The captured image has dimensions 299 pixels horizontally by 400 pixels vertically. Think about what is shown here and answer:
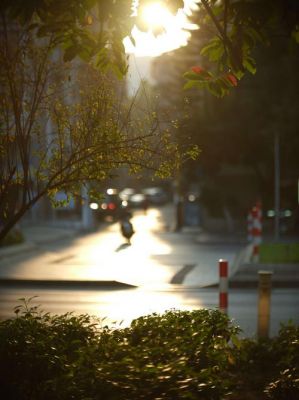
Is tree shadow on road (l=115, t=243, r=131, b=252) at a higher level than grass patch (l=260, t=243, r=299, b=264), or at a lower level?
lower

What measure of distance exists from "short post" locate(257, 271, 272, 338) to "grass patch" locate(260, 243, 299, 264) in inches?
378

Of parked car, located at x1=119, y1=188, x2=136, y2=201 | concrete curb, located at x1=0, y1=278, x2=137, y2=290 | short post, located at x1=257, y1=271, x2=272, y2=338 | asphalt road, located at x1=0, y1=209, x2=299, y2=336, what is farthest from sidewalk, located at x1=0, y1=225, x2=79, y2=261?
short post, located at x1=257, y1=271, x2=272, y2=338

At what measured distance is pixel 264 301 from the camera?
383 inches

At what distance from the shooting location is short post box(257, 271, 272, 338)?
31.6 ft

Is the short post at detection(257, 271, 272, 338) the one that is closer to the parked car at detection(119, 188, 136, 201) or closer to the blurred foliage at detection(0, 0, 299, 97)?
the blurred foliage at detection(0, 0, 299, 97)

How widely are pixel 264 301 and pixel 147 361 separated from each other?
3.97 m

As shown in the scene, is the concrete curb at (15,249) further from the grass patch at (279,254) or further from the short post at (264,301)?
the short post at (264,301)

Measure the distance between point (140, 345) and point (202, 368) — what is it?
2.21 feet

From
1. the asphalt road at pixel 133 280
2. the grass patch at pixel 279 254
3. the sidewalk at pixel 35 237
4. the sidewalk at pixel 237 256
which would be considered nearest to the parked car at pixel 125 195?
the sidewalk at pixel 35 237

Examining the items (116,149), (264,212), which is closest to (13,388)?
(116,149)

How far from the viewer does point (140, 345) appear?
6652 mm

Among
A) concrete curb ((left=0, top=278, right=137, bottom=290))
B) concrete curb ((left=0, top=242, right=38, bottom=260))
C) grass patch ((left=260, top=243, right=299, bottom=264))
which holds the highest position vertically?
grass patch ((left=260, top=243, right=299, bottom=264))

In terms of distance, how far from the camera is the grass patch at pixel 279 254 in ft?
64.7

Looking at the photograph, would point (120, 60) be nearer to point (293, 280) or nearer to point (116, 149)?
point (116, 149)
